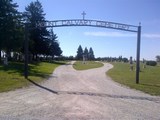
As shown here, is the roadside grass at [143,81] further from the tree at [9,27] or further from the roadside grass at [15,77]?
the tree at [9,27]

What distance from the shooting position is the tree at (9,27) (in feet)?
143

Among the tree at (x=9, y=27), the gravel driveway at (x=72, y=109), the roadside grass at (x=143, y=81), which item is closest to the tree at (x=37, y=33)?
the tree at (x=9, y=27)

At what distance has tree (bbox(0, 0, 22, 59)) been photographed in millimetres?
43562

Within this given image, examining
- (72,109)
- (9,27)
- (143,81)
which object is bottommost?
(143,81)

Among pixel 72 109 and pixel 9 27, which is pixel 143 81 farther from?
pixel 9 27

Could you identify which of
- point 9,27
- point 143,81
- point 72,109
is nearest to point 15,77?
point 143,81

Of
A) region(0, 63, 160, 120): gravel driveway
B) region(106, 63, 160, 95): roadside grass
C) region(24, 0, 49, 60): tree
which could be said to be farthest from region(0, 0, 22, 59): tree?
region(0, 63, 160, 120): gravel driveway

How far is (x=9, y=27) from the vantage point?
44.1 metres

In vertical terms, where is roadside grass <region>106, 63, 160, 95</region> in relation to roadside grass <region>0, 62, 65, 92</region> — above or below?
below

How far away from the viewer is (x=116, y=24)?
24.8m

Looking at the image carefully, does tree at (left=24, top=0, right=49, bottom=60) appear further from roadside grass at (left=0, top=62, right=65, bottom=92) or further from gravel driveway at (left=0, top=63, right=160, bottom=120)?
gravel driveway at (left=0, top=63, right=160, bottom=120)

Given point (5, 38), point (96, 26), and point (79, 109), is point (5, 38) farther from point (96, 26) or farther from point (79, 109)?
point (79, 109)

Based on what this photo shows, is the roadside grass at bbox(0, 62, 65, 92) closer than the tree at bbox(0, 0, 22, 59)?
Yes

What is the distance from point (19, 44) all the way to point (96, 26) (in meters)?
24.6
